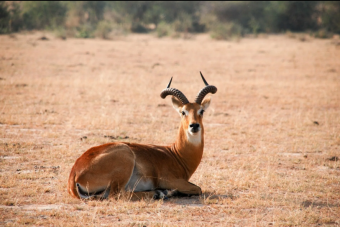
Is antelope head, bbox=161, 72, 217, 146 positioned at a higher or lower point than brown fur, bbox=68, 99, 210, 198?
higher

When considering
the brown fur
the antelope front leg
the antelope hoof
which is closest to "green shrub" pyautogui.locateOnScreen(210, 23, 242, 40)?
the brown fur

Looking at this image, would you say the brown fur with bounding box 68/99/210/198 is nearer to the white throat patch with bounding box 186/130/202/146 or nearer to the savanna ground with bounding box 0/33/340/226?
the white throat patch with bounding box 186/130/202/146

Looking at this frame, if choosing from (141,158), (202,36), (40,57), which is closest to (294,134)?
(141,158)

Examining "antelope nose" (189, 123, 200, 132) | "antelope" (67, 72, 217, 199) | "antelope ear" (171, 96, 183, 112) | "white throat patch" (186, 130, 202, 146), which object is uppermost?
"antelope ear" (171, 96, 183, 112)

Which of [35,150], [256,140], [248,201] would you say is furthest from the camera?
[256,140]

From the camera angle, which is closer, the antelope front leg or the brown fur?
the brown fur

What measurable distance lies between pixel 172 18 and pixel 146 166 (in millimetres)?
48006

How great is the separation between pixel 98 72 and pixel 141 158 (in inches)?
537

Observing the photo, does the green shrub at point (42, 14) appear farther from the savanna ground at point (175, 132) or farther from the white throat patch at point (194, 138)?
the white throat patch at point (194, 138)

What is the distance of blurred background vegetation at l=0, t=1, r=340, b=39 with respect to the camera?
38969mm

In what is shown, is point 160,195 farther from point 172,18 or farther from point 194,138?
point 172,18

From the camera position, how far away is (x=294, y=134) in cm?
1084

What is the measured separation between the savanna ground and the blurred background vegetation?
15.8 m

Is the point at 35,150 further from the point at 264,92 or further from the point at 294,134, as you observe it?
the point at 264,92
